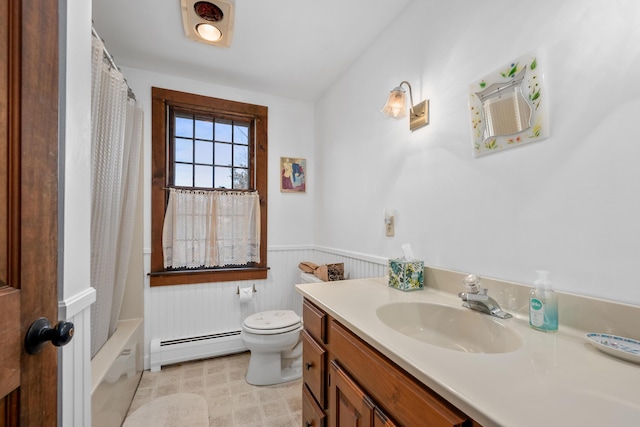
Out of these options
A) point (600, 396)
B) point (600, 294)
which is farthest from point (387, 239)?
point (600, 396)

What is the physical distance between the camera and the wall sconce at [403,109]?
4.54ft

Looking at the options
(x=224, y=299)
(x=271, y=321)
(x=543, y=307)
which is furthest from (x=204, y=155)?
(x=543, y=307)

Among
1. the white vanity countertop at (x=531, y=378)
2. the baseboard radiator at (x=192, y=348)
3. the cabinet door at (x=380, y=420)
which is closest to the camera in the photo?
the white vanity countertop at (x=531, y=378)

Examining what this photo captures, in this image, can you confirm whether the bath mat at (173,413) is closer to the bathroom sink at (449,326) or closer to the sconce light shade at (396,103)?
the bathroom sink at (449,326)

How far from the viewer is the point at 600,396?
1.67 ft

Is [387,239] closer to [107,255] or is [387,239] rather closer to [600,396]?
[600,396]

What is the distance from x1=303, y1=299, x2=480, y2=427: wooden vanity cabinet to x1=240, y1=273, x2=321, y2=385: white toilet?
25.1 inches

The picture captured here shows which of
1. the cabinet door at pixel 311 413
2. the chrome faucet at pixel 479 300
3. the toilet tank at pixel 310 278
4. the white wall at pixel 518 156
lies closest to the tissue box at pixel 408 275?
the white wall at pixel 518 156

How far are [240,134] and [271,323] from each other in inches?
66.7

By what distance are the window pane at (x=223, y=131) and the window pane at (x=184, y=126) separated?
22 centimetres

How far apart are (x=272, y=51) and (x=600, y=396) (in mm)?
2256

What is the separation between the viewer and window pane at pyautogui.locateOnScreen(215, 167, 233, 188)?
2426mm

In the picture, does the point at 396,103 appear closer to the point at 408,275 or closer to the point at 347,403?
the point at 408,275

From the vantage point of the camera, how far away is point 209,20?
5.27 feet
